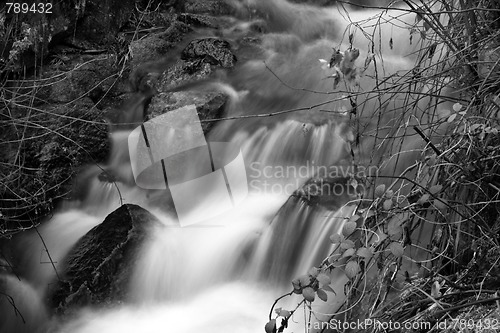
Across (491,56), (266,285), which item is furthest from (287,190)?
(491,56)

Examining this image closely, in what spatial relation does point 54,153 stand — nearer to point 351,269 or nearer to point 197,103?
point 197,103

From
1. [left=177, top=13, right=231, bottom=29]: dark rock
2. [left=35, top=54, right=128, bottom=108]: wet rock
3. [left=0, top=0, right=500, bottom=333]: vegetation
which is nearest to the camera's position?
[left=0, top=0, right=500, bottom=333]: vegetation

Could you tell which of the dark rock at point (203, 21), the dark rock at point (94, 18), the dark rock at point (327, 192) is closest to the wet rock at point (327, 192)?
the dark rock at point (327, 192)

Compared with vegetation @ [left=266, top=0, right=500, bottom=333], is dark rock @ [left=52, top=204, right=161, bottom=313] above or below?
below

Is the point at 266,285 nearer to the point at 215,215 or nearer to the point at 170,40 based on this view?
the point at 215,215

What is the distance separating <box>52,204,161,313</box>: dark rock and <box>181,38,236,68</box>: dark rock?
2.11 metres

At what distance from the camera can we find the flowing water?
11.1 feet

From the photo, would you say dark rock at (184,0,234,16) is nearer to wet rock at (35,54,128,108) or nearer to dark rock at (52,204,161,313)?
wet rock at (35,54,128,108)

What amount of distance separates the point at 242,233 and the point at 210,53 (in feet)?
Answer: 7.73

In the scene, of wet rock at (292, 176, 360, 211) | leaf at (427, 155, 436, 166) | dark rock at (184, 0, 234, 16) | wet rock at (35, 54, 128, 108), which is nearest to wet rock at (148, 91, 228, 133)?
wet rock at (35, 54, 128, 108)

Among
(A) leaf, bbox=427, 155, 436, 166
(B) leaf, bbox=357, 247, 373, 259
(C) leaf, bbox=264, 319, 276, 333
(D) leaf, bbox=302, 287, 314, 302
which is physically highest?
(A) leaf, bbox=427, 155, 436, 166

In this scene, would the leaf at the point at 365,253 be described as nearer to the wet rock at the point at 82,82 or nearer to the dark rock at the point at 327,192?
the dark rock at the point at 327,192

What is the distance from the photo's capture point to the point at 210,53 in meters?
5.54

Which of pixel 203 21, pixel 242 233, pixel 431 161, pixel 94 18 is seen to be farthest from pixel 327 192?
pixel 94 18
